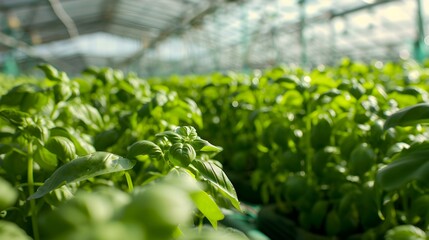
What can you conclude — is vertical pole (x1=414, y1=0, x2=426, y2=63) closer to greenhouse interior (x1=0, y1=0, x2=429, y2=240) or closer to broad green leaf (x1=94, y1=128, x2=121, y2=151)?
greenhouse interior (x1=0, y1=0, x2=429, y2=240)

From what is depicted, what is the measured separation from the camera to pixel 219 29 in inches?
462

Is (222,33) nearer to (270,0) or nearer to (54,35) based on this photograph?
(270,0)

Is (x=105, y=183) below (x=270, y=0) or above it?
below

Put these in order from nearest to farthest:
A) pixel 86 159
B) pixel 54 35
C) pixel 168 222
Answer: pixel 168 222 < pixel 86 159 < pixel 54 35

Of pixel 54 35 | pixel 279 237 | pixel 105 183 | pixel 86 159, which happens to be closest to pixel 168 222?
pixel 86 159

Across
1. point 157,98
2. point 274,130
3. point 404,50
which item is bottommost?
point 404,50

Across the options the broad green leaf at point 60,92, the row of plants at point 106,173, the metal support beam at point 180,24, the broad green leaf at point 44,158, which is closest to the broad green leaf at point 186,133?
the row of plants at point 106,173

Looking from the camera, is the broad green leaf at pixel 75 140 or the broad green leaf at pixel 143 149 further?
the broad green leaf at pixel 75 140

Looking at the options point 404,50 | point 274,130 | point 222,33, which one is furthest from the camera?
point 222,33

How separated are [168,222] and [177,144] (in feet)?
1.28

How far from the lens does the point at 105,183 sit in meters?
0.88

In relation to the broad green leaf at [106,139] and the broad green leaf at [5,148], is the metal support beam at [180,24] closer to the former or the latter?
the broad green leaf at [106,139]

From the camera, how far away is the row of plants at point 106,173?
9.3 inches

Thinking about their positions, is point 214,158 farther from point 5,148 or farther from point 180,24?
point 180,24
